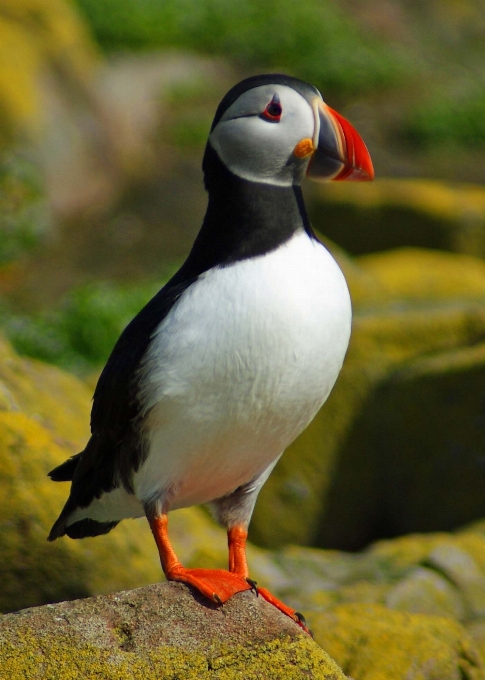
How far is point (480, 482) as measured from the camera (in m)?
5.91

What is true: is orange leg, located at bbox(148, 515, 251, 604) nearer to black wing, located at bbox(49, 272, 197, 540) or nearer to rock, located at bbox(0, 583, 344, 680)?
rock, located at bbox(0, 583, 344, 680)

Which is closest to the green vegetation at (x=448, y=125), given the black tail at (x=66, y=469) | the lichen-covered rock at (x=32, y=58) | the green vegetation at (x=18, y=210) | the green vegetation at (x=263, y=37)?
the green vegetation at (x=263, y=37)

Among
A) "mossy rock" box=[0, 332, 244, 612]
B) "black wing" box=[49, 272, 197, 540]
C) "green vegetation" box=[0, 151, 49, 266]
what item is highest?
"black wing" box=[49, 272, 197, 540]

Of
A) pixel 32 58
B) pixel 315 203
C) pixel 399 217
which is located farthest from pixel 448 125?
pixel 32 58

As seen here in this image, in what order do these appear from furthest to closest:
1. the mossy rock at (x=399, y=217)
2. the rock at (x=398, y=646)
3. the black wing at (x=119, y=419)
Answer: the mossy rock at (x=399, y=217) < the rock at (x=398, y=646) < the black wing at (x=119, y=419)

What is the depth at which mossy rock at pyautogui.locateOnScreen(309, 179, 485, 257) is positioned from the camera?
10188mm

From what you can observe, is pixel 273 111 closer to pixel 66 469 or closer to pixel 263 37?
pixel 66 469

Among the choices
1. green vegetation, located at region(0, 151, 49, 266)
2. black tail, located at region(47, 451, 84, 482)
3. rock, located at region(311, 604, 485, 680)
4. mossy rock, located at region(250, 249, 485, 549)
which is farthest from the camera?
green vegetation, located at region(0, 151, 49, 266)

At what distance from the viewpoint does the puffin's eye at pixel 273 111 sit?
3436 millimetres

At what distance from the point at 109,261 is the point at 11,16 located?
12.7 feet

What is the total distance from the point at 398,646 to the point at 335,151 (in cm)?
189

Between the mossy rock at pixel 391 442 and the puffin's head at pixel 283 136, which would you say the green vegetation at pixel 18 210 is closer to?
the mossy rock at pixel 391 442

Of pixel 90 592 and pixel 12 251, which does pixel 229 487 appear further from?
pixel 12 251

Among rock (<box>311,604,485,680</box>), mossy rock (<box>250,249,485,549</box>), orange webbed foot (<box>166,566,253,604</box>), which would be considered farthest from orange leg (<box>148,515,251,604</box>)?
mossy rock (<box>250,249,485,549</box>)
